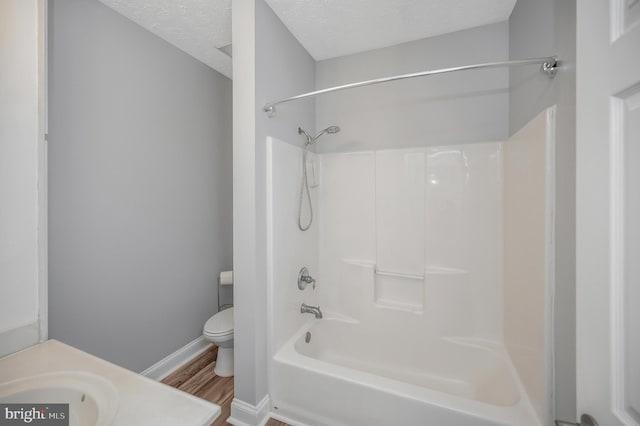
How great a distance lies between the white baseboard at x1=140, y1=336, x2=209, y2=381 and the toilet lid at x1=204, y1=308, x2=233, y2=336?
0.36 metres

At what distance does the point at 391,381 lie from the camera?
1303 millimetres

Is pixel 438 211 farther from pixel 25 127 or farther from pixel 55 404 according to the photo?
pixel 25 127

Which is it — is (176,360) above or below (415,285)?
below

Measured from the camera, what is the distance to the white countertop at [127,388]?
1.94 feet

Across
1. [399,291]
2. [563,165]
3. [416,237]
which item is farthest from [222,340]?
[563,165]

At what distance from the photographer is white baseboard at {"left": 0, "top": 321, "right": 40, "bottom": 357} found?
32.8 inches

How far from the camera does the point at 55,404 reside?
0.69 metres

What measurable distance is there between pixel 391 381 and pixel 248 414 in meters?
0.87

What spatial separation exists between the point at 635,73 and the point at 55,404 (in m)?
1.61

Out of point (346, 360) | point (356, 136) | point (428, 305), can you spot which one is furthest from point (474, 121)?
point (346, 360)

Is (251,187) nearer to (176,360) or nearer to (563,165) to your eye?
(563,165)

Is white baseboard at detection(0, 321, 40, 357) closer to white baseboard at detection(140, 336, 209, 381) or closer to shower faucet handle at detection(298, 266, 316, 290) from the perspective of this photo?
white baseboard at detection(140, 336, 209, 381)
